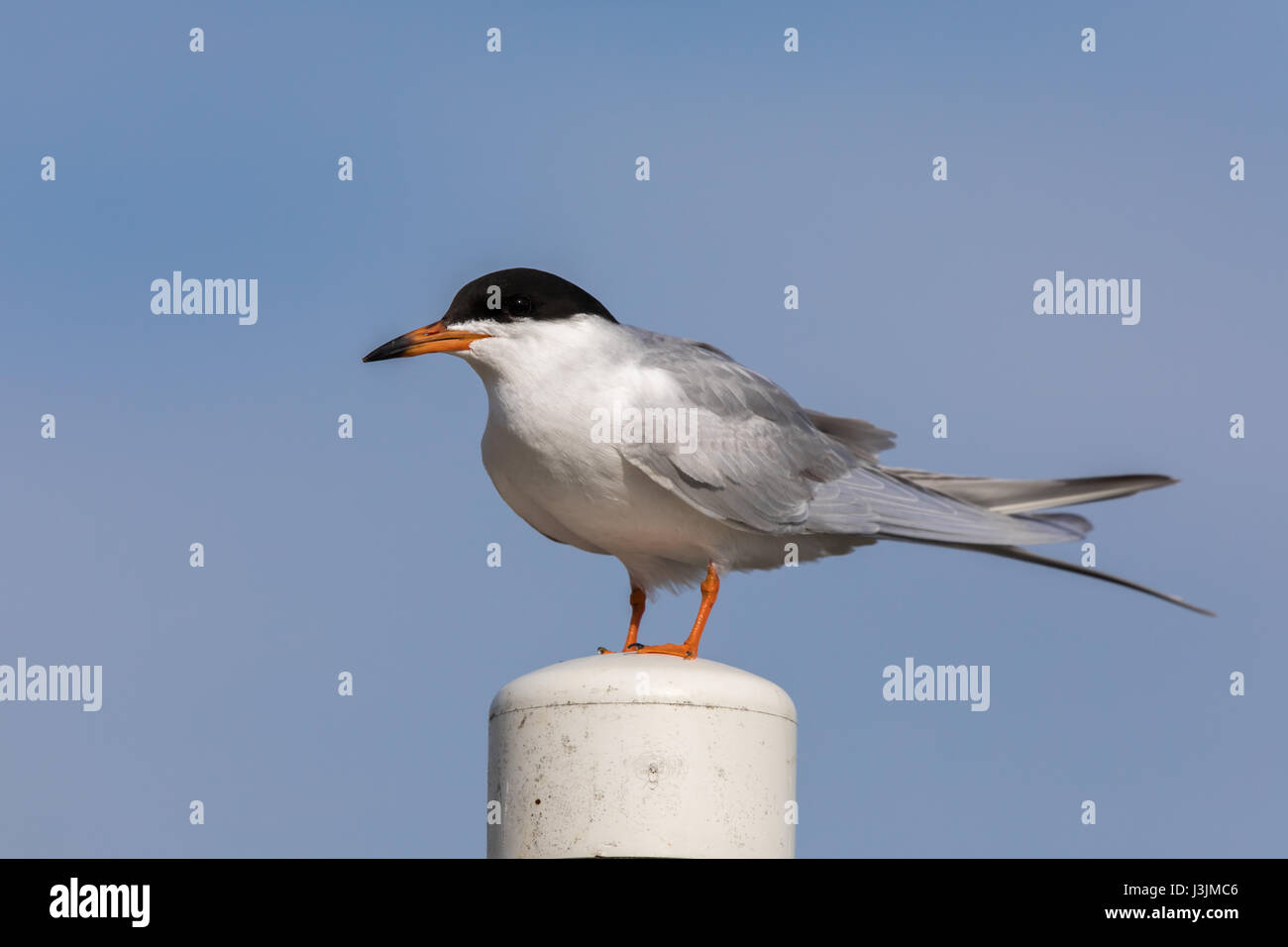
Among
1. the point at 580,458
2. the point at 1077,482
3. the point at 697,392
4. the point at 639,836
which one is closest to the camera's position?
the point at 639,836

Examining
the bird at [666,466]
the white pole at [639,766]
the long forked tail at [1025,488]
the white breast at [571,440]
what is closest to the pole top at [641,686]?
the white pole at [639,766]

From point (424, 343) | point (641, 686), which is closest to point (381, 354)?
point (424, 343)

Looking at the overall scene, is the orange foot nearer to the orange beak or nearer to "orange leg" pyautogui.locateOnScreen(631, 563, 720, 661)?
"orange leg" pyautogui.locateOnScreen(631, 563, 720, 661)

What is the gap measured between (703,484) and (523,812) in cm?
228

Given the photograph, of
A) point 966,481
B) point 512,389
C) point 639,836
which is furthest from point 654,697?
point 966,481

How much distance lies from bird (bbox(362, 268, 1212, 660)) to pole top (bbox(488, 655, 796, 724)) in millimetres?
1079

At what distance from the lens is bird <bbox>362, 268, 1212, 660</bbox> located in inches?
324

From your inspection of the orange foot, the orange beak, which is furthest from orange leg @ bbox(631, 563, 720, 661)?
the orange beak

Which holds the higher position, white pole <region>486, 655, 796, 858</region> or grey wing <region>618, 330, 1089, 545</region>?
grey wing <region>618, 330, 1089, 545</region>

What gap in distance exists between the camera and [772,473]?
8945 mm

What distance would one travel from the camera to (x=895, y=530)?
9.16 m
